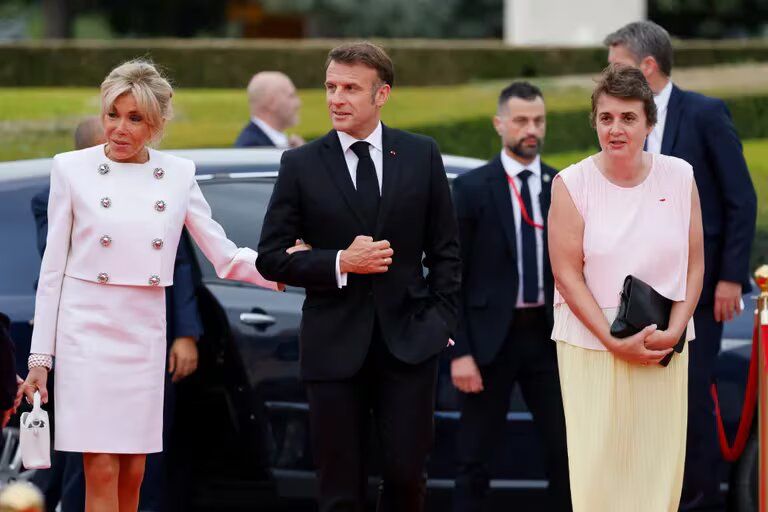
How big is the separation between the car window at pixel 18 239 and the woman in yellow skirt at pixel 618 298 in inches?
93.7

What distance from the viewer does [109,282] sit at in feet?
16.8

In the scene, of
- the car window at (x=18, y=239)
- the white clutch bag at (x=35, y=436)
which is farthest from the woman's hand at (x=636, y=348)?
the car window at (x=18, y=239)

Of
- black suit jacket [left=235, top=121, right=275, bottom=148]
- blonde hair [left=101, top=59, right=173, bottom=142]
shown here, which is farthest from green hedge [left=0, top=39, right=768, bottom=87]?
blonde hair [left=101, top=59, right=173, bottom=142]

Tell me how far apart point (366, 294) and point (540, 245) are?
4.57ft

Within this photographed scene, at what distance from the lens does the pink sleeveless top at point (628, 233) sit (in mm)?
5250

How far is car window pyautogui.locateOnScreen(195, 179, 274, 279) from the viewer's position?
657cm

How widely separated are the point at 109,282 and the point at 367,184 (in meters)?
0.92

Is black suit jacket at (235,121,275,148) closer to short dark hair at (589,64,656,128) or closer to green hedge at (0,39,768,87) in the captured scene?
short dark hair at (589,64,656,128)

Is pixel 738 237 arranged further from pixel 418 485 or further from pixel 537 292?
pixel 418 485

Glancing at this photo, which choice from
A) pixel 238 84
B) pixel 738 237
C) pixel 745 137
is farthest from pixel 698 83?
pixel 738 237

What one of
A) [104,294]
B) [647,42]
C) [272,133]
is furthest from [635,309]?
[272,133]

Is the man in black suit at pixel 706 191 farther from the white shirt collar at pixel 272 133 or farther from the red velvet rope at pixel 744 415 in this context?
the white shirt collar at pixel 272 133

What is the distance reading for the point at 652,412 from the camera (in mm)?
5293

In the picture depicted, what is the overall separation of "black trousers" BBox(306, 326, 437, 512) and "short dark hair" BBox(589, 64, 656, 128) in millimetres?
1097
